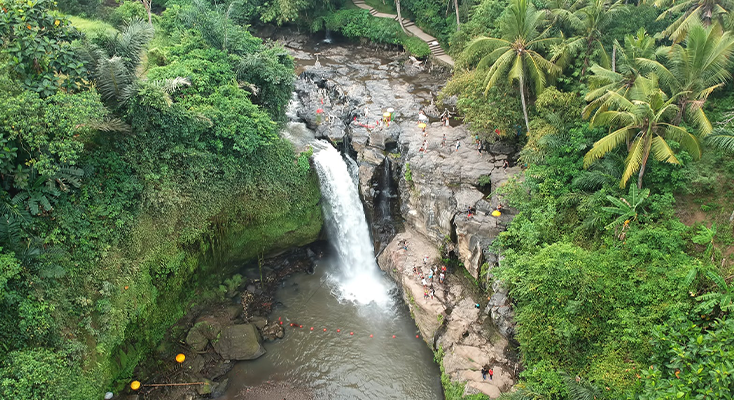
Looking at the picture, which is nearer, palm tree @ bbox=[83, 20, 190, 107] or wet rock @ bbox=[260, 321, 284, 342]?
palm tree @ bbox=[83, 20, 190, 107]

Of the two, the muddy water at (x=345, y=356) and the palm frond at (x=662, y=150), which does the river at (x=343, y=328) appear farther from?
the palm frond at (x=662, y=150)

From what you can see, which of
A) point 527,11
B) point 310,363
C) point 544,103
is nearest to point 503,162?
point 544,103

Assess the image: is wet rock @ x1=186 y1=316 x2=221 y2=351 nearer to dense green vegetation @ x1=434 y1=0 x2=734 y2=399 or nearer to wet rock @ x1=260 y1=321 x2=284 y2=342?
wet rock @ x1=260 y1=321 x2=284 y2=342

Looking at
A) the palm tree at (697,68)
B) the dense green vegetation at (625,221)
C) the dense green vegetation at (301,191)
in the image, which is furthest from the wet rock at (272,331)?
the palm tree at (697,68)

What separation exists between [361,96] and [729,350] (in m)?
23.5

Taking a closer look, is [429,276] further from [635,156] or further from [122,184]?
[122,184]

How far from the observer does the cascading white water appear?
23.3 meters

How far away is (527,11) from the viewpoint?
1870 centimetres

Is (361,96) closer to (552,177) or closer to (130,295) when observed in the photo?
(552,177)

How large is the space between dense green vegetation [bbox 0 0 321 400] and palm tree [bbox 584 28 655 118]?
13919mm

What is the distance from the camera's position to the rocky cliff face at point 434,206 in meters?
17.4

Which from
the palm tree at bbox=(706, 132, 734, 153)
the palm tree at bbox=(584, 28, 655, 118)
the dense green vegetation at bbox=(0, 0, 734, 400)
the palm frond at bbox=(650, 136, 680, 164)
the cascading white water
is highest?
the palm tree at bbox=(584, 28, 655, 118)

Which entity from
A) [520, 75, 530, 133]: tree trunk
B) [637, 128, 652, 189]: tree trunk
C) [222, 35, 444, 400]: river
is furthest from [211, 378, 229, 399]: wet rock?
[637, 128, 652, 189]: tree trunk

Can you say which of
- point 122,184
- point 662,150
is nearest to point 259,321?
point 122,184
